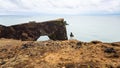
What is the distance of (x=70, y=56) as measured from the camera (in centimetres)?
998

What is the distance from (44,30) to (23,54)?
46.5 feet

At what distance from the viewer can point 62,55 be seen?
33.2ft

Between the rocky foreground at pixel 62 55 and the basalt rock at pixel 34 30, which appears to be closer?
the rocky foreground at pixel 62 55

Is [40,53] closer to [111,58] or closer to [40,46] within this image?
[40,46]

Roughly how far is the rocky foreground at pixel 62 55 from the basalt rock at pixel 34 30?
11.0 m

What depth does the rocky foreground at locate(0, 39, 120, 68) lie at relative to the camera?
9.09 m

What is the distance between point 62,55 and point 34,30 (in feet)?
47.3

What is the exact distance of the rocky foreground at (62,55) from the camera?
9.09 m

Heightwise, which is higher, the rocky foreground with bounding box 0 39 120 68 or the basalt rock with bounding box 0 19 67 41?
the rocky foreground with bounding box 0 39 120 68

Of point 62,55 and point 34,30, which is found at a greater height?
point 62,55

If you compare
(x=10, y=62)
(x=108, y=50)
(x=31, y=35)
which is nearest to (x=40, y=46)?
(x=10, y=62)

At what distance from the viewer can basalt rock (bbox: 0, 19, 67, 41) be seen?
917 inches

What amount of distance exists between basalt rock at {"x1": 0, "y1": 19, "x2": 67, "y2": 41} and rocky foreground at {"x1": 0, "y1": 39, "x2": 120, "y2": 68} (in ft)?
36.1

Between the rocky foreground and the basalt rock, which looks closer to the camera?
the rocky foreground
